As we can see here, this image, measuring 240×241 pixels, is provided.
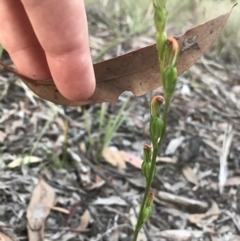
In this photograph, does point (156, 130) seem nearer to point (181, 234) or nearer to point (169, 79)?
point (169, 79)

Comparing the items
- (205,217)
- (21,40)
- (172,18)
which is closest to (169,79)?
(21,40)

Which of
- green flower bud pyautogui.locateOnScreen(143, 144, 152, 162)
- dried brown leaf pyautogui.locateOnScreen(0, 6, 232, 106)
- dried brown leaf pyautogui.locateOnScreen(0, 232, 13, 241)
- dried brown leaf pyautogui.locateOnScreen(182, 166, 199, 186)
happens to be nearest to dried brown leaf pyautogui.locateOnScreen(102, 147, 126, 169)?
dried brown leaf pyautogui.locateOnScreen(182, 166, 199, 186)

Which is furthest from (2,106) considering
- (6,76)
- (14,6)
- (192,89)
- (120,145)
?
(14,6)

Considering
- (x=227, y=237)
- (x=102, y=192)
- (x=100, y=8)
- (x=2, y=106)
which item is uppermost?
(x=100, y=8)

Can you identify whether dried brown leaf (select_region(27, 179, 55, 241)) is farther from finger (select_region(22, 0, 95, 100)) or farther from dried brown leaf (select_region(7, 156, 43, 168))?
finger (select_region(22, 0, 95, 100))

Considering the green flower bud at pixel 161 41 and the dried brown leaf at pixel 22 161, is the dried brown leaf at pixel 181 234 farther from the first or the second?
the green flower bud at pixel 161 41

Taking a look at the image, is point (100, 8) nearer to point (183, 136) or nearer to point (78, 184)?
point (183, 136)

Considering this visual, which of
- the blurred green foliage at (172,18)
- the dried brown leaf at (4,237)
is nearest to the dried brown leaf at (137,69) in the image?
the dried brown leaf at (4,237)
